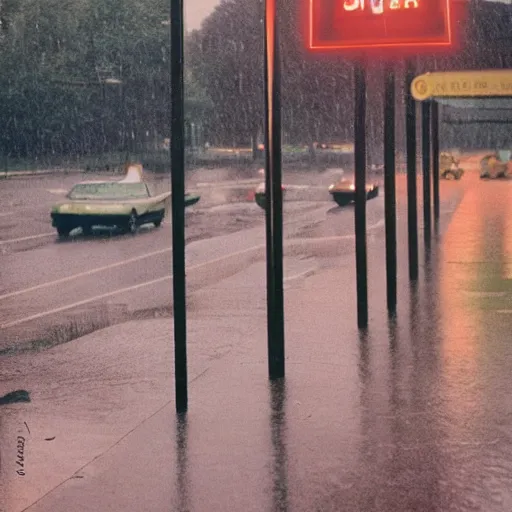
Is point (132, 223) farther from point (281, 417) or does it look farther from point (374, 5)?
point (281, 417)

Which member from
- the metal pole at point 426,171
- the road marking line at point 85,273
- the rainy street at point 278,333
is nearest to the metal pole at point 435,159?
the rainy street at point 278,333

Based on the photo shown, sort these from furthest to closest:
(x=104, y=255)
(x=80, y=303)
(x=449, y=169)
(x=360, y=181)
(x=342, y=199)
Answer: (x=449, y=169)
(x=342, y=199)
(x=104, y=255)
(x=80, y=303)
(x=360, y=181)

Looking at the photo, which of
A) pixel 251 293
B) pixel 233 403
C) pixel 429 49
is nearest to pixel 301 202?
pixel 251 293

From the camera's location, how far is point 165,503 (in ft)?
18.2

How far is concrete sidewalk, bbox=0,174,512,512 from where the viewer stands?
5730 mm

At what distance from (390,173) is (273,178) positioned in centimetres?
407

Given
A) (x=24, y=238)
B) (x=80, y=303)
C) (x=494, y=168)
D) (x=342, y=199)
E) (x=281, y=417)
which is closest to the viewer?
(x=281, y=417)

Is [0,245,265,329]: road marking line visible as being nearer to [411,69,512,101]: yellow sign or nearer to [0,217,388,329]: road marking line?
[0,217,388,329]: road marking line

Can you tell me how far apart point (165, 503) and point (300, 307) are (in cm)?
731

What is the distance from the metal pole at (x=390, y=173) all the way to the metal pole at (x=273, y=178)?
3425 mm

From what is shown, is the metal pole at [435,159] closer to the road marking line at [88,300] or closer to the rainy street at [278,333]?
the rainy street at [278,333]

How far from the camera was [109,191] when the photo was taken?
91.4 feet

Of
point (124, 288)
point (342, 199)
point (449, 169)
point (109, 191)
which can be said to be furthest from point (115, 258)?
point (449, 169)

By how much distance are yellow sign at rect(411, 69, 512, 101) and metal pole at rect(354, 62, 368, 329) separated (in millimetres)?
9144
